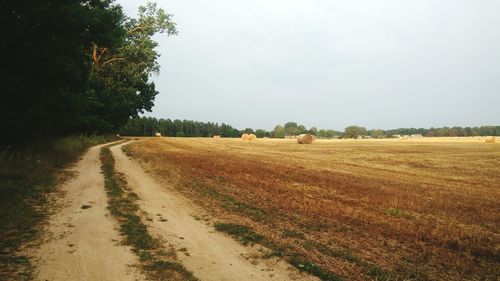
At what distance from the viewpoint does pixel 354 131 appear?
12119cm

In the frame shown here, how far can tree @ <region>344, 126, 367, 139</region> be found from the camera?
379 ft

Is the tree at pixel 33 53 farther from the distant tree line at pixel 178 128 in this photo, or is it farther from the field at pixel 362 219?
the distant tree line at pixel 178 128

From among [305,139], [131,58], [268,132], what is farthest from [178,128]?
[131,58]

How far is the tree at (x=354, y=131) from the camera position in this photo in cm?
11565

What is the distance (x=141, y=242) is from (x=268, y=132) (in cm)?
15140

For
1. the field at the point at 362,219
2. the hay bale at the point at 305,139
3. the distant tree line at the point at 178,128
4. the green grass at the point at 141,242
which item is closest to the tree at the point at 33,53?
the green grass at the point at 141,242

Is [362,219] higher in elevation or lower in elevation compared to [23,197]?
lower

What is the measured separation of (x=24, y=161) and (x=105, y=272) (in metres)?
11.5

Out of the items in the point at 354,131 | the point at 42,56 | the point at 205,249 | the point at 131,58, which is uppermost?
the point at 131,58

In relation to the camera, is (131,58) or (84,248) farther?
(131,58)

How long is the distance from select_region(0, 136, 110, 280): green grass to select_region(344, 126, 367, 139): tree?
10469 cm

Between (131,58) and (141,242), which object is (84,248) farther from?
(131,58)

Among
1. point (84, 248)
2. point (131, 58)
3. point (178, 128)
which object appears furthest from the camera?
point (178, 128)

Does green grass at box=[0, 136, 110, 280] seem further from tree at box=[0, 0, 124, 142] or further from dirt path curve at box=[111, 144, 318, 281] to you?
dirt path curve at box=[111, 144, 318, 281]
